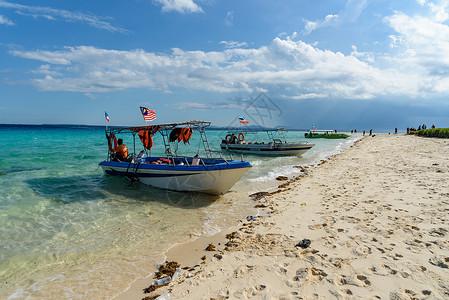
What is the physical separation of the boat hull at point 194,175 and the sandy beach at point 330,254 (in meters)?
2.53

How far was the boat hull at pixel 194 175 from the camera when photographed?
10.8 m

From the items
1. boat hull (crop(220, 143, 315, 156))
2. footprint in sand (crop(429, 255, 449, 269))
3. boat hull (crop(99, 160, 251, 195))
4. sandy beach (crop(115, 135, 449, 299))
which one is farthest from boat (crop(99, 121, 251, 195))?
boat hull (crop(220, 143, 315, 156))

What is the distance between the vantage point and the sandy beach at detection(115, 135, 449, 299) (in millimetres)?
3934

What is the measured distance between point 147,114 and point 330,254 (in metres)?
10.3

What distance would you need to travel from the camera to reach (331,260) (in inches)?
187

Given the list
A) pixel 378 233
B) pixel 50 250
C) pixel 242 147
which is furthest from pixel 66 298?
pixel 242 147

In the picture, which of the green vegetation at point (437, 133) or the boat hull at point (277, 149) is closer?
the boat hull at point (277, 149)

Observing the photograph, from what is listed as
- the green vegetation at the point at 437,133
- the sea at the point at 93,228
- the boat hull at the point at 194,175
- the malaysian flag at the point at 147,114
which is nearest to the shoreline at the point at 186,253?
the sea at the point at 93,228

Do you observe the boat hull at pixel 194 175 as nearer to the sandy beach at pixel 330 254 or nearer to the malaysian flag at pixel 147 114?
the malaysian flag at pixel 147 114

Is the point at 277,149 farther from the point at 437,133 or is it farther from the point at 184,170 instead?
the point at 437,133

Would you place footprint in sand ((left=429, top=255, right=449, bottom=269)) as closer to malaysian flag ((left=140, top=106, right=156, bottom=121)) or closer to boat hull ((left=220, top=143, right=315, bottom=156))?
malaysian flag ((left=140, top=106, right=156, bottom=121))

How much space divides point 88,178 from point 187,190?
767 cm

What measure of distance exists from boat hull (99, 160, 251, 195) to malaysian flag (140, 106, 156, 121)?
2.43 meters

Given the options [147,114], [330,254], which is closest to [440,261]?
[330,254]
